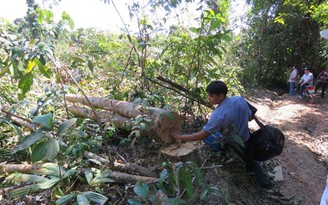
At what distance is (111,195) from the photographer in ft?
7.21

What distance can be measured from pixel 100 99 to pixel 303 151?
12.8 feet

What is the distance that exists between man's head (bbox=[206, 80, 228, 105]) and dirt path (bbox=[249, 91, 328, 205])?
1.64 m

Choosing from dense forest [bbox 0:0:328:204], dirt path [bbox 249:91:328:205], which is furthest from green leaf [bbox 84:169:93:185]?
dirt path [bbox 249:91:328:205]

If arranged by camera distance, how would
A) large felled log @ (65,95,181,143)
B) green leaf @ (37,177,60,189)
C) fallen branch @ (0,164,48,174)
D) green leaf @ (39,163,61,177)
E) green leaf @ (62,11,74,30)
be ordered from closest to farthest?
green leaf @ (37,177,60,189) < green leaf @ (39,163,61,177) < green leaf @ (62,11,74,30) < fallen branch @ (0,164,48,174) < large felled log @ (65,95,181,143)

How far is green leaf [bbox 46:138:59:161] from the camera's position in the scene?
1452mm

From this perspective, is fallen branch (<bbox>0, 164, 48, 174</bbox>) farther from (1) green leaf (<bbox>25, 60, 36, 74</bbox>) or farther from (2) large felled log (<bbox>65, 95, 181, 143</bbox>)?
(1) green leaf (<bbox>25, 60, 36, 74</bbox>)

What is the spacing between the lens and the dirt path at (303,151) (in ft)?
11.5

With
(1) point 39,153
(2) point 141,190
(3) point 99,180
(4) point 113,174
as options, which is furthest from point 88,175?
(1) point 39,153

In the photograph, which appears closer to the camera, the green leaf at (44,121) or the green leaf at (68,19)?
the green leaf at (44,121)

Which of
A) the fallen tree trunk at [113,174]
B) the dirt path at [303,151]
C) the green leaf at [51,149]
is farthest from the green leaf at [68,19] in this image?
the dirt path at [303,151]

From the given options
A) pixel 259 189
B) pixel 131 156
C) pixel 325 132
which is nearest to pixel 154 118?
pixel 131 156

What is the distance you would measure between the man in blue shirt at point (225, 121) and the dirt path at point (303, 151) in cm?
60

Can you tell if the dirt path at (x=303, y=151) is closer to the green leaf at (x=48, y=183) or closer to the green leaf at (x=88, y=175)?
the green leaf at (x=88, y=175)

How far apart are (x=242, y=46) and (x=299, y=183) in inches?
411
